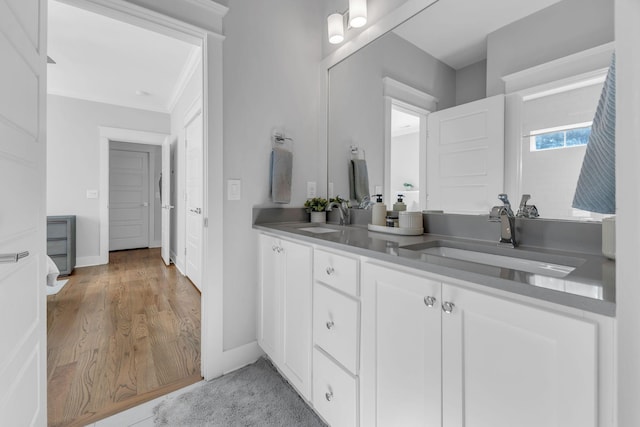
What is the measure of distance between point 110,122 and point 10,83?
164 inches

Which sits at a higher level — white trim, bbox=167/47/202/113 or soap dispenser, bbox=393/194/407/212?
white trim, bbox=167/47/202/113

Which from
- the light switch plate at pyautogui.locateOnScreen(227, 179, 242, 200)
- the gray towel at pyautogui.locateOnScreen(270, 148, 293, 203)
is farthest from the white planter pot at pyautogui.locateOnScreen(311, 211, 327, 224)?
the light switch plate at pyautogui.locateOnScreen(227, 179, 242, 200)

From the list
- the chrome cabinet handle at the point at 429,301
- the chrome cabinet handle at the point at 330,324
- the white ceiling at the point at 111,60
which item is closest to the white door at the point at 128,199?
the white ceiling at the point at 111,60

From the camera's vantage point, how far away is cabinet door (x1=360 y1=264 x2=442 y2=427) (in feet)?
2.58

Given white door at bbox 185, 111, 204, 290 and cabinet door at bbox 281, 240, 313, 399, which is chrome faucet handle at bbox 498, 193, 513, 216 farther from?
white door at bbox 185, 111, 204, 290

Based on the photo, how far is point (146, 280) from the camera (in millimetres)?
3506

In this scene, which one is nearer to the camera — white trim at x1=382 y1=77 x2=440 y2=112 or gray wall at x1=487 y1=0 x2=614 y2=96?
gray wall at x1=487 y1=0 x2=614 y2=96

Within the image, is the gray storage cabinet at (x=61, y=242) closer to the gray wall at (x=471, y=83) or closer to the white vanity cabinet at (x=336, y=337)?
the white vanity cabinet at (x=336, y=337)

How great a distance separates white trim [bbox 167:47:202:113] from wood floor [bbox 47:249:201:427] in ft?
7.72

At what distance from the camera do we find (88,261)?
4133mm

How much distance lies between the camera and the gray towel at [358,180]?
5.98 feet

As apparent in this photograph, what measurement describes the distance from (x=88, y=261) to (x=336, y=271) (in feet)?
15.2

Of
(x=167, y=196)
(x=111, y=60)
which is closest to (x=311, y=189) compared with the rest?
(x=111, y=60)

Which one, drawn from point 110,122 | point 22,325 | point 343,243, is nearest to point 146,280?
point 110,122
